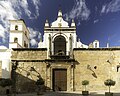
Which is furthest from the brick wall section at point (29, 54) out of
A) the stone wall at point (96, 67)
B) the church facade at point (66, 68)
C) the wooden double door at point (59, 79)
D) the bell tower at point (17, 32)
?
the bell tower at point (17, 32)

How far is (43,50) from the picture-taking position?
28.1 metres

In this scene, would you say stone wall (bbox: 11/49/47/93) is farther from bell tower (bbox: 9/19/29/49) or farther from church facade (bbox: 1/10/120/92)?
bell tower (bbox: 9/19/29/49)

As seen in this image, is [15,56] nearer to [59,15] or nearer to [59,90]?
[59,90]

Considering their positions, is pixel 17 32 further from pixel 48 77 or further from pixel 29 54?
pixel 48 77

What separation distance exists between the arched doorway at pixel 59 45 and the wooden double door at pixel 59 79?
2303 millimetres

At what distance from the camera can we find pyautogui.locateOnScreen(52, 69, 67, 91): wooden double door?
27500mm

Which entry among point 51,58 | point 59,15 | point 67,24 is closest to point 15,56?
point 51,58

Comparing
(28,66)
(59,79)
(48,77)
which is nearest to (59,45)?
(59,79)

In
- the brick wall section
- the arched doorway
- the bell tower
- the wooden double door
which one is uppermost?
the bell tower

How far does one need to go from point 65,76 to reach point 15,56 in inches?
251

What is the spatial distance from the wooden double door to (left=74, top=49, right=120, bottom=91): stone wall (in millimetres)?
1321

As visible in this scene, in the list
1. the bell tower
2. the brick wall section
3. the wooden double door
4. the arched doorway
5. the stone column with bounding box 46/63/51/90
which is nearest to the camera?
the stone column with bounding box 46/63/51/90

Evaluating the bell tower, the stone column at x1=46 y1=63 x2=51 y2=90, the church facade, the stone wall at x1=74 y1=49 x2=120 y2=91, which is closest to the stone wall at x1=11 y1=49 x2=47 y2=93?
the church facade

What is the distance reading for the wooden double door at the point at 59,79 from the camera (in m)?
27.5
